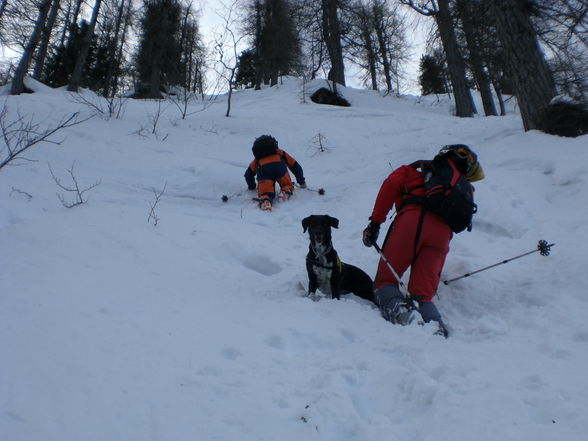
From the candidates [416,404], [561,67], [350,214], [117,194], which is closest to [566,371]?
[416,404]

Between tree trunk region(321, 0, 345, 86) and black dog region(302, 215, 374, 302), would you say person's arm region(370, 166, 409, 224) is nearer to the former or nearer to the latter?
black dog region(302, 215, 374, 302)

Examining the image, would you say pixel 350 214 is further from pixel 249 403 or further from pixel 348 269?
pixel 249 403

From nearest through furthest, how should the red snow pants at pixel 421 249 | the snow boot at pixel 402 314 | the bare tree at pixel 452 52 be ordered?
1. the snow boot at pixel 402 314
2. the red snow pants at pixel 421 249
3. the bare tree at pixel 452 52

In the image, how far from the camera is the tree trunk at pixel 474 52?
30.9 ft

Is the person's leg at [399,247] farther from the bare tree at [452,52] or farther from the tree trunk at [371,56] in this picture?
the tree trunk at [371,56]

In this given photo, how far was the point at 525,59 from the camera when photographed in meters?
7.14

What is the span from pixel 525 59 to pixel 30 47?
42.8 ft

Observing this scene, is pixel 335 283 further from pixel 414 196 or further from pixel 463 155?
pixel 463 155

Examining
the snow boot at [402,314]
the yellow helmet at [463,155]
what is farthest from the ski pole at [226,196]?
the snow boot at [402,314]

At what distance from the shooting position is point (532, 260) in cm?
421

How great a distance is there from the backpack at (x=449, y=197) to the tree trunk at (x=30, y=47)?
13.1 metres

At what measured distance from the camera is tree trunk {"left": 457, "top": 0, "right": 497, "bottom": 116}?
9.41 meters

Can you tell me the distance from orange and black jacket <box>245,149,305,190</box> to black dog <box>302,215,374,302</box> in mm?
3380

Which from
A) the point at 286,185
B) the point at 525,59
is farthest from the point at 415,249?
the point at 525,59
